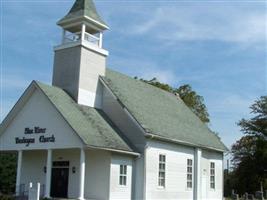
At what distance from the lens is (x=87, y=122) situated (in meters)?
28.2

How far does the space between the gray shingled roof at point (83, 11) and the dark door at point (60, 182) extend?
10.1 meters

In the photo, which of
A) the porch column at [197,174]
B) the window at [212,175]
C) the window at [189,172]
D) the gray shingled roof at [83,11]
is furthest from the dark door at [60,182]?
the window at [212,175]

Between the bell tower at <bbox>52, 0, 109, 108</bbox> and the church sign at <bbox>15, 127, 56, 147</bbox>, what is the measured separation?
3169 millimetres

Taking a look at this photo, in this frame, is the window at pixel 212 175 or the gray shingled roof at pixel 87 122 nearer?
the gray shingled roof at pixel 87 122

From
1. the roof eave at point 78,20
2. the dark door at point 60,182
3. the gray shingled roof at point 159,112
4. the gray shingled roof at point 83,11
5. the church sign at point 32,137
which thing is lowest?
the dark door at point 60,182

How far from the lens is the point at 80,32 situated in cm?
3162

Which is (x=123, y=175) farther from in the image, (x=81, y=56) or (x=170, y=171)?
(x=81, y=56)

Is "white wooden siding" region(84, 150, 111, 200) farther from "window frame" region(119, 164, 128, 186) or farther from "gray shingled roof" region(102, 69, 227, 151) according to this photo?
"gray shingled roof" region(102, 69, 227, 151)

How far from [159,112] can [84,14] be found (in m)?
9.42

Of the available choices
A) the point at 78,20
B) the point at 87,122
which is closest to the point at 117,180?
the point at 87,122

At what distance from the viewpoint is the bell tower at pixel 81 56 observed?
30.3 metres

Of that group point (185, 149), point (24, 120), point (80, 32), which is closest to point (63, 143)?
point (24, 120)

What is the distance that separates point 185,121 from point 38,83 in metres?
14.3

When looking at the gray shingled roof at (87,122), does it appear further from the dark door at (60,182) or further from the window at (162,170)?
the dark door at (60,182)
